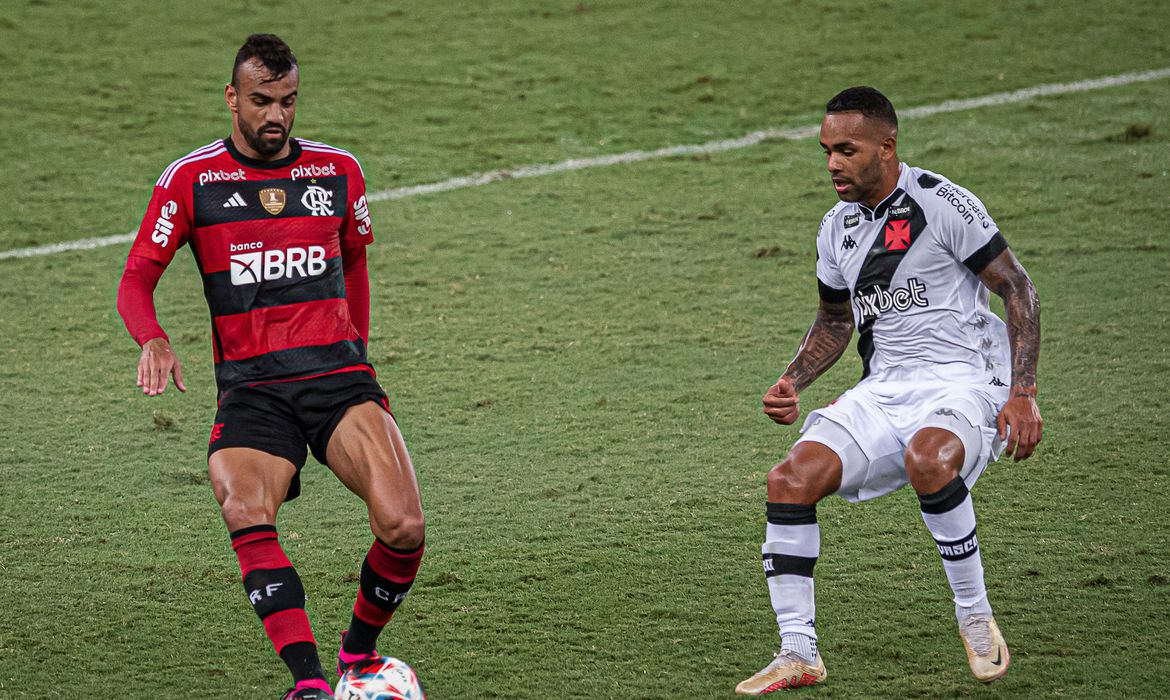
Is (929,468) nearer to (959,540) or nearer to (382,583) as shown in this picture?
(959,540)

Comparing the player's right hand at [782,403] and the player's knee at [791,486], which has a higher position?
the player's right hand at [782,403]

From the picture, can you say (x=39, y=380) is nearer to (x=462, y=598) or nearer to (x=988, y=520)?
(x=462, y=598)

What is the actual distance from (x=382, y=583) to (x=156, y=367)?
0.86 metres

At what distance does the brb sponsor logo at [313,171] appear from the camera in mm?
4414

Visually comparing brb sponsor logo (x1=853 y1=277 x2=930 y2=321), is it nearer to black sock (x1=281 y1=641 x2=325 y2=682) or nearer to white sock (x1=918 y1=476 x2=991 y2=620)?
white sock (x1=918 y1=476 x2=991 y2=620)

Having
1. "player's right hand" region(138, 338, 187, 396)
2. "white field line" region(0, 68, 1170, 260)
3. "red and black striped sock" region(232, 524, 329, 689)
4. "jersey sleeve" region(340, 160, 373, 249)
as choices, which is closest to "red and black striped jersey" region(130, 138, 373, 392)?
"jersey sleeve" region(340, 160, 373, 249)

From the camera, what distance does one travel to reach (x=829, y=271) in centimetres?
462

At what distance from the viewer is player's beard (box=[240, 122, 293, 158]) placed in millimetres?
4293

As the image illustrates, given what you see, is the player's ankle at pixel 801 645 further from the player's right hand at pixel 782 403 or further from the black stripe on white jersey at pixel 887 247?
the black stripe on white jersey at pixel 887 247

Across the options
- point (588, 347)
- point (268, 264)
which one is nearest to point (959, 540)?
point (268, 264)

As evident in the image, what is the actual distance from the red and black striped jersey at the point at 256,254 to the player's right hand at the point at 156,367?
25 cm

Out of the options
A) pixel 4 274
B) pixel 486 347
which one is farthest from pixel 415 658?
pixel 4 274

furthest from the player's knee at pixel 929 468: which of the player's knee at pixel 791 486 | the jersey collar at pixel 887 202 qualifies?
the jersey collar at pixel 887 202

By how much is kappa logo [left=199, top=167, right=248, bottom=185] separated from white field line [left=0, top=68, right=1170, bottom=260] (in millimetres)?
4621
